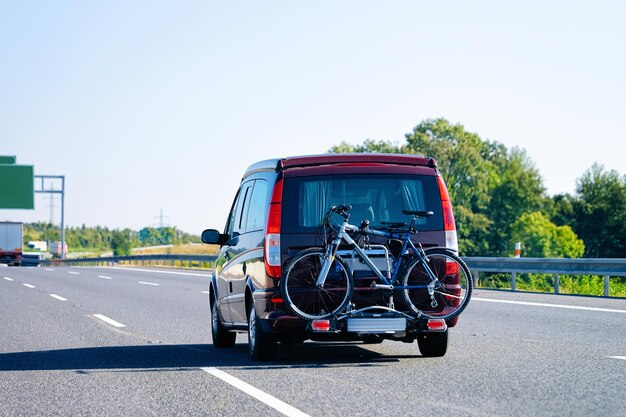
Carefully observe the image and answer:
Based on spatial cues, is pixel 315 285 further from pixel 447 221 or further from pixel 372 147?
pixel 372 147

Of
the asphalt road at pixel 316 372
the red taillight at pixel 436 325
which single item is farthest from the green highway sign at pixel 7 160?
the red taillight at pixel 436 325

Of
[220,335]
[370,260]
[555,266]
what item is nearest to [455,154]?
[555,266]

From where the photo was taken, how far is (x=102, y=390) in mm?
7648

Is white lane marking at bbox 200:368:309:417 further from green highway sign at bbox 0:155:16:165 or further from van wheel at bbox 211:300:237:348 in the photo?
green highway sign at bbox 0:155:16:165

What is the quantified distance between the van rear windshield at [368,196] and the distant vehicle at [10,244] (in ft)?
195

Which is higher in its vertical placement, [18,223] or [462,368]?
[18,223]

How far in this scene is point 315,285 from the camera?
8781 mm

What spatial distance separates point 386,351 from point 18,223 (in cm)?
6012

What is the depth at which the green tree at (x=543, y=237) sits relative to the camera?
103750mm

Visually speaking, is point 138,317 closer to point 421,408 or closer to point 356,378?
point 356,378

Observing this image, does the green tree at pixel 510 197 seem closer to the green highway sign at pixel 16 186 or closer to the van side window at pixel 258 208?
the green highway sign at pixel 16 186

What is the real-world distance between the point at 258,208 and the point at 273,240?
77 cm

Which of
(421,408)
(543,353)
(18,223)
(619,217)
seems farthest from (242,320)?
(619,217)

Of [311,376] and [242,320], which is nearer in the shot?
[311,376]
